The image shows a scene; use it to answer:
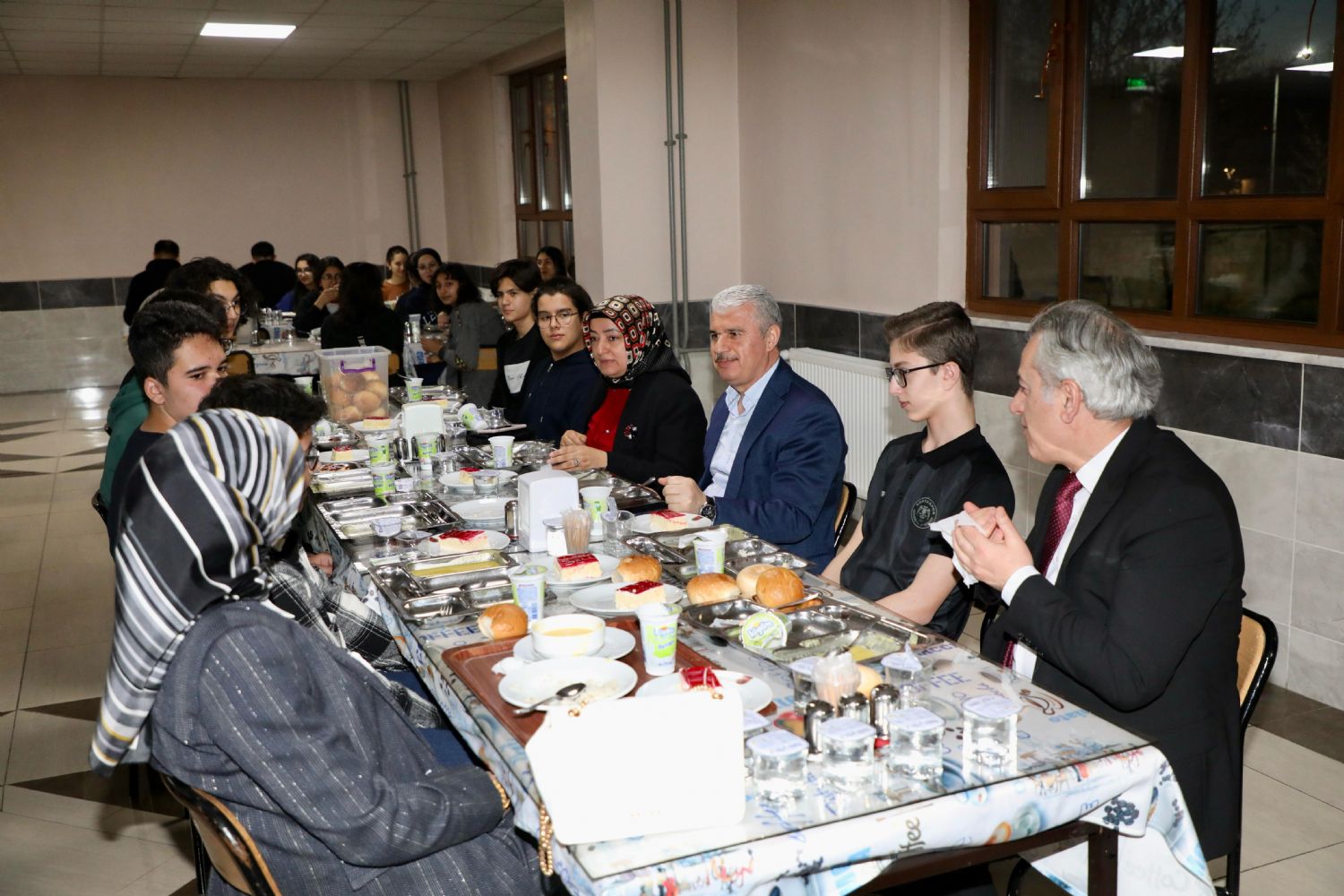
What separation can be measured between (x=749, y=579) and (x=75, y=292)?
11.3 meters

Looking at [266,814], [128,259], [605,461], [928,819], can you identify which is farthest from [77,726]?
[128,259]

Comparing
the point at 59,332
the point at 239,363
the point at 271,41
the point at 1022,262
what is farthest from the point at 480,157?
the point at 1022,262

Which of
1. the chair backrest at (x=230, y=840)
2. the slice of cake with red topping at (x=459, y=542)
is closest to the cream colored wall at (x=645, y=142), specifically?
the slice of cake with red topping at (x=459, y=542)

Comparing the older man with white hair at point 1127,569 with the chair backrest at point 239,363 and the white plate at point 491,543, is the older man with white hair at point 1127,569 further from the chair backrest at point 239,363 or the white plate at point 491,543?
the chair backrest at point 239,363

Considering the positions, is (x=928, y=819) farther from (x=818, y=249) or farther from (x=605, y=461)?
(x=818, y=249)

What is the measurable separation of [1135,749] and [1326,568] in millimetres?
2321

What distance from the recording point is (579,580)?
251 cm

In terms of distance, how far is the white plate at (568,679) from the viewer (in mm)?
1867

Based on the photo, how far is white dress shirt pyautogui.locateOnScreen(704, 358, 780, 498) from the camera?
3.40m

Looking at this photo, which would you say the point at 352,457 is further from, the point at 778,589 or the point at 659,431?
the point at 778,589

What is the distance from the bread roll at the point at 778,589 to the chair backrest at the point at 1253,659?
0.81m

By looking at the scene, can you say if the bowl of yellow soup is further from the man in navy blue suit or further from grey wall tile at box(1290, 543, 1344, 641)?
grey wall tile at box(1290, 543, 1344, 641)

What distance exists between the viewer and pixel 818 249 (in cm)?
630

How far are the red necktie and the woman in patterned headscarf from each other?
168 cm
